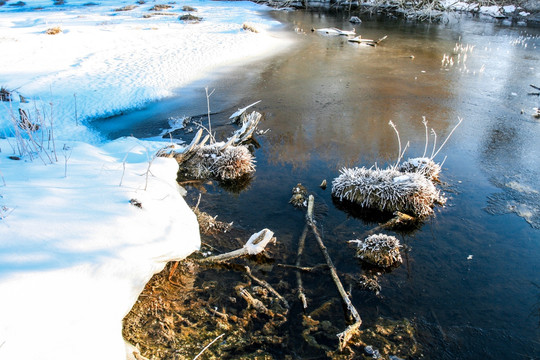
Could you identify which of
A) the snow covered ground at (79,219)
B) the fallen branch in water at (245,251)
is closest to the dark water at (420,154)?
the fallen branch in water at (245,251)

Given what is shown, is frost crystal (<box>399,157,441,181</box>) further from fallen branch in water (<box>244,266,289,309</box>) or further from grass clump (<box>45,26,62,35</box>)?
grass clump (<box>45,26,62,35</box>)

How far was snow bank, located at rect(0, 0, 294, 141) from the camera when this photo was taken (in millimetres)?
10289

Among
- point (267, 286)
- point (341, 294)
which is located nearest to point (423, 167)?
point (341, 294)

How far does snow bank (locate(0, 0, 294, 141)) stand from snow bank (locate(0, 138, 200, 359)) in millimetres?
3139

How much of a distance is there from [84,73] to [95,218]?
935cm

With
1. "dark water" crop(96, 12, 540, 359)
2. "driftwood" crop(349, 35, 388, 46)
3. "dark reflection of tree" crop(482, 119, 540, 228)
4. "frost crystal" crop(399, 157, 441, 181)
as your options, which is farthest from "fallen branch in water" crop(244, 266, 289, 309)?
"driftwood" crop(349, 35, 388, 46)

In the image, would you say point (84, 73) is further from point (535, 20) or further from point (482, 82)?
point (535, 20)

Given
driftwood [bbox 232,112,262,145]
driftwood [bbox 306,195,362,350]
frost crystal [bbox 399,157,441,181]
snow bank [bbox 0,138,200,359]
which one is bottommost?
driftwood [bbox 306,195,362,350]

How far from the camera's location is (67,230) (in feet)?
13.4

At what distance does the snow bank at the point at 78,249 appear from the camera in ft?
10.3

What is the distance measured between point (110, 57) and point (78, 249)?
475 inches

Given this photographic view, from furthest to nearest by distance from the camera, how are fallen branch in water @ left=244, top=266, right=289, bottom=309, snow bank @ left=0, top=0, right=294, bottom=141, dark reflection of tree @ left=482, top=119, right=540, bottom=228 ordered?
snow bank @ left=0, top=0, right=294, bottom=141
dark reflection of tree @ left=482, top=119, right=540, bottom=228
fallen branch in water @ left=244, top=266, right=289, bottom=309

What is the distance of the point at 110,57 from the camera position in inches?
549

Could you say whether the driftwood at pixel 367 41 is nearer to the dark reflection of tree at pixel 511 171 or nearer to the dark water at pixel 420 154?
the dark water at pixel 420 154
